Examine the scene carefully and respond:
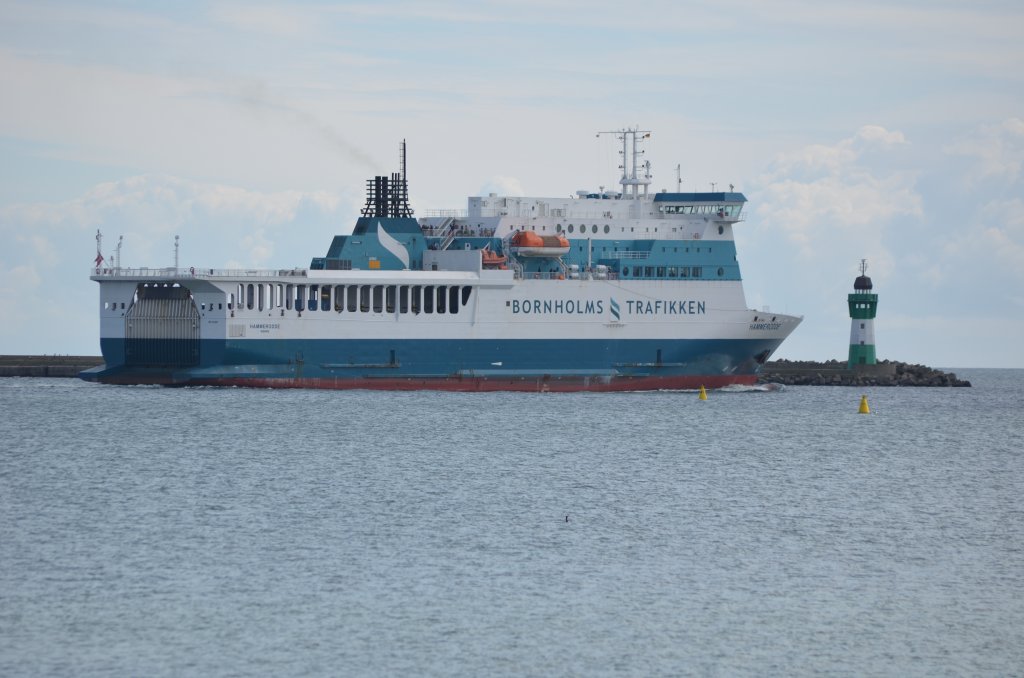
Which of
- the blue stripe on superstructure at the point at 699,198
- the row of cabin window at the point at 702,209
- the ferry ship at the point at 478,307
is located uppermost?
the blue stripe on superstructure at the point at 699,198

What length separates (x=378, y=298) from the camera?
2074 inches

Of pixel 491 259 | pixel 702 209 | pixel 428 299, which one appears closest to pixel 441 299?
pixel 428 299

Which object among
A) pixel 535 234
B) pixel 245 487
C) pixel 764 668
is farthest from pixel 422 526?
pixel 535 234

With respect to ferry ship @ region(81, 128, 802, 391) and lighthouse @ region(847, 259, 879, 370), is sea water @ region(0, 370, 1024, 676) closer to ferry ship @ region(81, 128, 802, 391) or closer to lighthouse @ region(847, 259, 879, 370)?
ferry ship @ region(81, 128, 802, 391)

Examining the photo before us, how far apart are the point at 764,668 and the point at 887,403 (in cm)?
4280

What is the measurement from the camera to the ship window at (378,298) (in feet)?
172

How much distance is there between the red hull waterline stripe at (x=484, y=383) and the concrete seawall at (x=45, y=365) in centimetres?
1530

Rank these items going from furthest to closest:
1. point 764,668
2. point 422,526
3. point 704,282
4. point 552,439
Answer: point 704,282 < point 552,439 < point 422,526 < point 764,668

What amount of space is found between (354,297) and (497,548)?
29027 millimetres

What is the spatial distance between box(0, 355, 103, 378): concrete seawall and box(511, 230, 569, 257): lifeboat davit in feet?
74.7

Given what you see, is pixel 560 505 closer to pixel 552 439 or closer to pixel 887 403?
pixel 552 439

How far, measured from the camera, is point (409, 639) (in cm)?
1883

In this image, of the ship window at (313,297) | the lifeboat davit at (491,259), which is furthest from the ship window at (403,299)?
the lifeboat davit at (491,259)

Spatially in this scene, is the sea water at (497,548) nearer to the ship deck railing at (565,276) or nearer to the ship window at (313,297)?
the ship window at (313,297)
